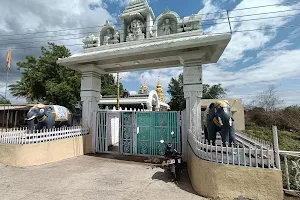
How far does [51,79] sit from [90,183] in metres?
14.0

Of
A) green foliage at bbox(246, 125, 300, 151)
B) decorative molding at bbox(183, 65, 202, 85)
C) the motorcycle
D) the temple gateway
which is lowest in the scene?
green foliage at bbox(246, 125, 300, 151)

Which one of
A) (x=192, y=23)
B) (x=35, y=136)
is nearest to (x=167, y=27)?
(x=192, y=23)

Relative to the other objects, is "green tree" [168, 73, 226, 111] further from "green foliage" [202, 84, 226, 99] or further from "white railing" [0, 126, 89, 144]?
"white railing" [0, 126, 89, 144]

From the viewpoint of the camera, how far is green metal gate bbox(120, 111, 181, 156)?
611cm

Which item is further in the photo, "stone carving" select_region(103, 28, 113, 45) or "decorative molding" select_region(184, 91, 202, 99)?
"stone carving" select_region(103, 28, 113, 45)

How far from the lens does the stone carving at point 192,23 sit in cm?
568

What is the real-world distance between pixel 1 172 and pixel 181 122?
5652 mm

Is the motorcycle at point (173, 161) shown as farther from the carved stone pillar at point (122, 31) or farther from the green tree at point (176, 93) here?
the green tree at point (176, 93)

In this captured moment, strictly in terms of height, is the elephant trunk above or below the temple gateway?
below

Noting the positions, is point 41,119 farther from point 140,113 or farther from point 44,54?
point 44,54

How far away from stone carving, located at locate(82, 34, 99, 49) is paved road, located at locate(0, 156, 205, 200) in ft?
16.0

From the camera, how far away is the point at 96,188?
377cm

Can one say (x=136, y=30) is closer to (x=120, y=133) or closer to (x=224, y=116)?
(x=120, y=133)

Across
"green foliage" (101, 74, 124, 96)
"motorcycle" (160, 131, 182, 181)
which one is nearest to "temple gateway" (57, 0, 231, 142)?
"motorcycle" (160, 131, 182, 181)
